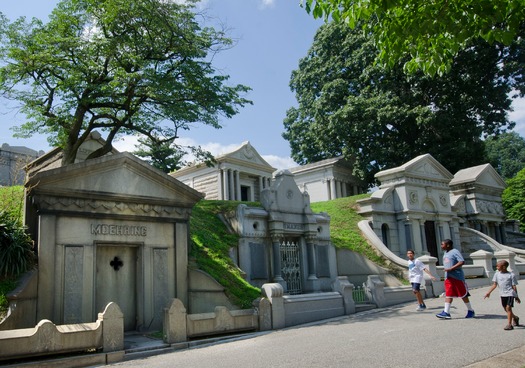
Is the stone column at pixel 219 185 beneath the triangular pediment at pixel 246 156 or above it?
beneath

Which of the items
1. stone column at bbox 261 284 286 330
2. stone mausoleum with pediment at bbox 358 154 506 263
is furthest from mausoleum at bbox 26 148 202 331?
stone mausoleum with pediment at bbox 358 154 506 263

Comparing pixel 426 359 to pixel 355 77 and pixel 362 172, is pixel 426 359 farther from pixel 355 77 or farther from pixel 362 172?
pixel 355 77

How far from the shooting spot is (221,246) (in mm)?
14234

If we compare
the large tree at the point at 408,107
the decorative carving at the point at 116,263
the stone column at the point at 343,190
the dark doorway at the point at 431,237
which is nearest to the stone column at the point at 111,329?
the decorative carving at the point at 116,263

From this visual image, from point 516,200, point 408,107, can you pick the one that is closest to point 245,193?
point 408,107

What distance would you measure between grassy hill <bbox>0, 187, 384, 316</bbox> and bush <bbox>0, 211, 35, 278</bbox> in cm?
27

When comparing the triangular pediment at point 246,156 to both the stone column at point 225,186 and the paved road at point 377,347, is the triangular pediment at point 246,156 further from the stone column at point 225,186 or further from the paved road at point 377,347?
the paved road at point 377,347

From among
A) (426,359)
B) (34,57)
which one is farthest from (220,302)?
(34,57)

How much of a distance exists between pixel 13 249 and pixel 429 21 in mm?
8824

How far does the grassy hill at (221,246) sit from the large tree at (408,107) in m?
10.3

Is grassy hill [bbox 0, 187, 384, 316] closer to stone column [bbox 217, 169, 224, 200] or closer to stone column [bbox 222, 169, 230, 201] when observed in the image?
stone column [bbox 222, 169, 230, 201]

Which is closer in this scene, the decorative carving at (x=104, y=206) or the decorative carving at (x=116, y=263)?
the decorative carving at (x=104, y=206)

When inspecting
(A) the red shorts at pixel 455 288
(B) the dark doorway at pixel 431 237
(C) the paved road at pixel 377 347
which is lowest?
(C) the paved road at pixel 377 347

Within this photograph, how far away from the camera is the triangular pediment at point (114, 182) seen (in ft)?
33.1
